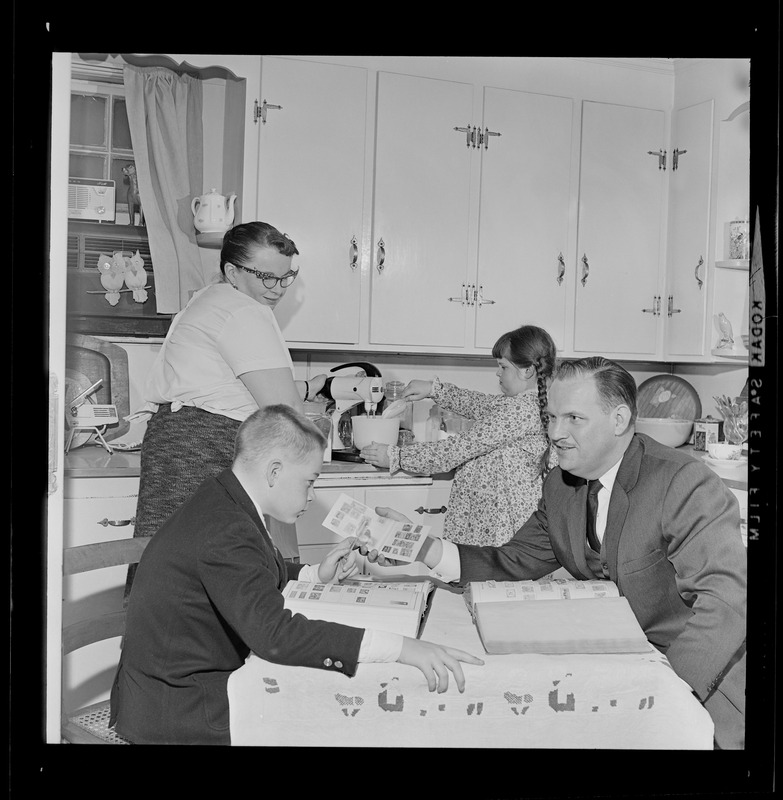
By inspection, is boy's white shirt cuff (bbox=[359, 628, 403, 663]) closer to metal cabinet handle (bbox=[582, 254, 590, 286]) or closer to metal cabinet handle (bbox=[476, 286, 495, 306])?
metal cabinet handle (bbox=[476, 286, 495, 306])

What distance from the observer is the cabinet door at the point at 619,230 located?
11.0ft

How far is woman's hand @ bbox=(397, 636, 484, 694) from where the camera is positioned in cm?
123

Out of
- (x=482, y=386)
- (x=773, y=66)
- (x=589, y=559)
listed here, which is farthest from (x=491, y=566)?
Result: (x=482, y=386)

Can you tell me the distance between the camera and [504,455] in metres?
2.67

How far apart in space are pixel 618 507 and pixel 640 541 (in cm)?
7

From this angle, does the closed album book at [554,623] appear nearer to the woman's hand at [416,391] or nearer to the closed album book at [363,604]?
the closed album book at [363,604]

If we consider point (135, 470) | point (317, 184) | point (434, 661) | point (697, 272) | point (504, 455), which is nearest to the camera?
point (434, 661)

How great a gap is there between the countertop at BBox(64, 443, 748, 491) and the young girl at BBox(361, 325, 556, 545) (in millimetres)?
87

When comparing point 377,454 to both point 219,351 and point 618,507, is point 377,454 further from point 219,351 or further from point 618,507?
point 618,507

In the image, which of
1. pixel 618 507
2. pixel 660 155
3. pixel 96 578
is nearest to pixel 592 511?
pixel 618 507

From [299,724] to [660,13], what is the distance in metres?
1.27

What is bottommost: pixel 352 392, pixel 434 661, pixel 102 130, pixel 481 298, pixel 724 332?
pixel 434 661

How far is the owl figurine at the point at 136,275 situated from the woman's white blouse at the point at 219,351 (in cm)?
98

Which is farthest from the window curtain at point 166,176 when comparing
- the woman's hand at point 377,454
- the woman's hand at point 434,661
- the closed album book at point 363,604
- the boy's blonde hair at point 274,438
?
the woman's hand at point 434,661
